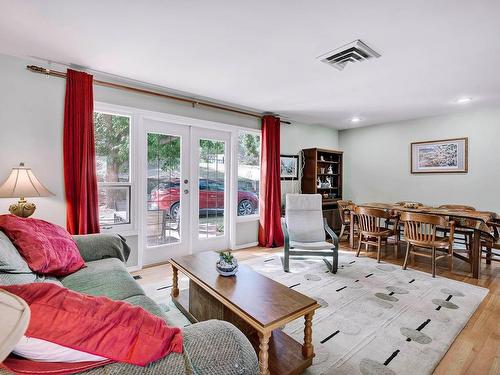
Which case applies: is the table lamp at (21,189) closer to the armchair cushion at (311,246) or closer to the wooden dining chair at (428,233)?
the armchair cushion at (311,246)

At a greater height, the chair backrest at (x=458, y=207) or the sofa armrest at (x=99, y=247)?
the chair backrest at (x=458, y=207)

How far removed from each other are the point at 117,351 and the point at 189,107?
11.3 feet

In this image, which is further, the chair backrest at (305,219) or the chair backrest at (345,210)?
the chair backrest at (345,210)

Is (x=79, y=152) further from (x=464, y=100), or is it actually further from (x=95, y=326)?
(x=464, y=100)

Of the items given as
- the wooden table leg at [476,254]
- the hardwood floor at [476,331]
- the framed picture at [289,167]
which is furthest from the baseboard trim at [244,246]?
the wooden table leg at [476,254]

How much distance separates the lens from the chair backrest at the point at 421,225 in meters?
3.13

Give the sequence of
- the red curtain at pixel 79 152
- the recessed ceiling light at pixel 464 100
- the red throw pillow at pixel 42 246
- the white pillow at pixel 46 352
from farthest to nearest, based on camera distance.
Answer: the recessed ceiling light at pixel 464 100 → the red curtain at pixel 79 152 → the red throw pillow at pixel 42 246 → the white pillow at pixel 46 352

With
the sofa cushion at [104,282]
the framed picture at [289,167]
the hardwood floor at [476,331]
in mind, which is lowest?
the hardwood floor at [476,331]

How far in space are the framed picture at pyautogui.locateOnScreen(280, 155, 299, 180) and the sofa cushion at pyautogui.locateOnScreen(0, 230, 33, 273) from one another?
3968 mm

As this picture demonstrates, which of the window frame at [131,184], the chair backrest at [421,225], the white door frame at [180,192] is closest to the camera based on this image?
the chair backrest at [421,225]

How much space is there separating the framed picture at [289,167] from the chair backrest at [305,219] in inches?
46.2

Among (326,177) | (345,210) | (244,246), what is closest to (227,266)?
(244,246)

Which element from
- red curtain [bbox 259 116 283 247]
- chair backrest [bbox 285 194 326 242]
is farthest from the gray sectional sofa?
red curtain [bbox 259 116 283 247]

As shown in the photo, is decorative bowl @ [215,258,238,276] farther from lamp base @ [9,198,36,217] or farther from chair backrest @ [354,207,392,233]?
chair backrest @ [354,207,392,233]
